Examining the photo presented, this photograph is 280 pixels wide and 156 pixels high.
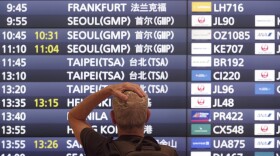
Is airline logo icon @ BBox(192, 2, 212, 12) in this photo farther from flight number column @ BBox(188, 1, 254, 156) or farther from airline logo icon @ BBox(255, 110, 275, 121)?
airline logo icon @ BBox(255, 110, 275, 121)

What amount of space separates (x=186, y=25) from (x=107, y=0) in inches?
23.2

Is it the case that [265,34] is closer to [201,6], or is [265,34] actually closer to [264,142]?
[201,6]

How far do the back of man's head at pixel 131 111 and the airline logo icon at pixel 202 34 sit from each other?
Result: 1989 millimetres

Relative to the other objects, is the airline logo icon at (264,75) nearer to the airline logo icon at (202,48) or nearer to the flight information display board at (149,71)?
the flight information display board at (149,71)

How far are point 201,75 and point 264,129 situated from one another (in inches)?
23.2

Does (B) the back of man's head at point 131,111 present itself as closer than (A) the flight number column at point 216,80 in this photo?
Yes

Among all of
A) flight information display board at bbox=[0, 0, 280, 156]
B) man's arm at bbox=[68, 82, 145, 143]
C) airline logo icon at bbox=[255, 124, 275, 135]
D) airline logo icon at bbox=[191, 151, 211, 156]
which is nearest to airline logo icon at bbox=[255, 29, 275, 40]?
flight information display board at bbox=[0, 0, 280, 156]

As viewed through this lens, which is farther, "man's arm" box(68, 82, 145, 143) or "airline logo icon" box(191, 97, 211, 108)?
"airline logo icon" box(191, 97, 211, 108)

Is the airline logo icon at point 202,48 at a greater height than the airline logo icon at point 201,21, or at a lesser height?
lesser

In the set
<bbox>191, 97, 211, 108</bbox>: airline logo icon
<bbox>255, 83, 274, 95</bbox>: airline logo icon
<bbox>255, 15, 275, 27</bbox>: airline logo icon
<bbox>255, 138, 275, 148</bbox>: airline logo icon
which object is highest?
<bbox>255, 15, 275, 27</bbox>: airline logo icon

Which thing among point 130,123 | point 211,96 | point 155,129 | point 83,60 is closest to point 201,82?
point 211,96

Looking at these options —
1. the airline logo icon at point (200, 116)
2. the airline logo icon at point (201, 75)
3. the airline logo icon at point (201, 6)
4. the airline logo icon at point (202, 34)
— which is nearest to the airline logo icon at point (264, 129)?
the airline logo icon at point (200, 116)

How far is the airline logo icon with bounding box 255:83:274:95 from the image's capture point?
16.3 ft

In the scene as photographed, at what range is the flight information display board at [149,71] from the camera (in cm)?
494
